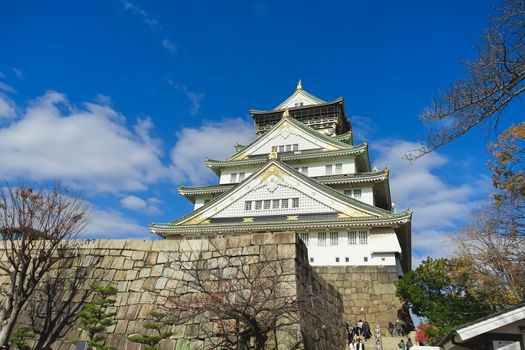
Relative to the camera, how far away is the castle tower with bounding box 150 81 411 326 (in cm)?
1772

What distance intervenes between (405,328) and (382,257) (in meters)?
3.89

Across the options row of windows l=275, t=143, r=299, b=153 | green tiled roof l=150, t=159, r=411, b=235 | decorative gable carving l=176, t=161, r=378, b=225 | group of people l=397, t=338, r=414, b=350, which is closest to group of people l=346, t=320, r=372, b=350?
group of people l=397, t=338, r=414, b=350

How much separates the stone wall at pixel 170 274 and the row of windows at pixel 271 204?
1144 cm

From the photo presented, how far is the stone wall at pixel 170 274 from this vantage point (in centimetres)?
796

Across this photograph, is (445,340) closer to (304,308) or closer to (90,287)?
(304,308)

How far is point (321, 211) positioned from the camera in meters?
20.7

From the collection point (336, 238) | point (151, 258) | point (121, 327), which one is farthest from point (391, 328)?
point (121, 327)

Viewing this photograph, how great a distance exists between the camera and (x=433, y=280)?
13.5 meters

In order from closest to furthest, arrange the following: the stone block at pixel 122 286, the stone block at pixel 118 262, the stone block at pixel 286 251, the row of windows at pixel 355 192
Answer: the stone block at pixel 286 251 → the stone block at pixel 122 286 → the stone block at pixel 118 262 → the row of windows at pixel 355 192

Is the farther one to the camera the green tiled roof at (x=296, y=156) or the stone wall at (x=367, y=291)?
the green tiled roof at (x=296, y=156)

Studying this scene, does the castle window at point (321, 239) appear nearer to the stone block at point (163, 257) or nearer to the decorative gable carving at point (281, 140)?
the decorative gable carving at point (281, 140)

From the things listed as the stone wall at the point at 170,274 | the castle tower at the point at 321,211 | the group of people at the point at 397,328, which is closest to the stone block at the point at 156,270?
the stone wall at the point at 170,274

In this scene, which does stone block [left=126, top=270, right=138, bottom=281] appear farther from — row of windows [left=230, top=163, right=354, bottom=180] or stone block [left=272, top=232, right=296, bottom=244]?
row of windows [left=230, top=163, right=354, bottom=180]

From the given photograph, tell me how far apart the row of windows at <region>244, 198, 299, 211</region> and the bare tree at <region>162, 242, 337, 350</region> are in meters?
13.1
